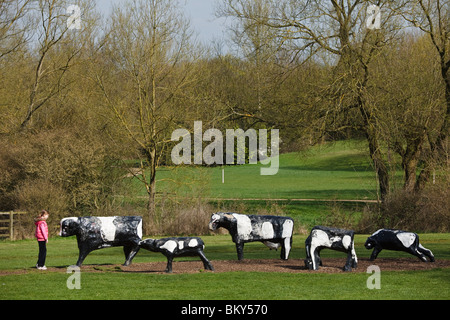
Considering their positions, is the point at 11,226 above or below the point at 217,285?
above

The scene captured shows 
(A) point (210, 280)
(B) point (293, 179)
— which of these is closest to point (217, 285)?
(A) point (210, 280)

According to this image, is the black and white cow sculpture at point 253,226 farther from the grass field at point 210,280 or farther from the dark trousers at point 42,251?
the dark trousers at point 42,251

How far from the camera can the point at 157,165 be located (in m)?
35.4

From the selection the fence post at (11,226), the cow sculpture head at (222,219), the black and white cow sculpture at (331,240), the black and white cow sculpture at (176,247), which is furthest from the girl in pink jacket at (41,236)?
the fence post at (11,226)

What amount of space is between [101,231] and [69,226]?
0.81m

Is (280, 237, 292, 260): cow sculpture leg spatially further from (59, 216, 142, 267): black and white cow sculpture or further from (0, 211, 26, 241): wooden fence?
(0, 211, 26, 241): wooden fence

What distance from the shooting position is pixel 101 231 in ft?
56.1

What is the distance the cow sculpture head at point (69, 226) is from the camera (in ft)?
55.7

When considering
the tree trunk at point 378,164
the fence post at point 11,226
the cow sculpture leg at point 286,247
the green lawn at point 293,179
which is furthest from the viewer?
the green lawn at point 293,179

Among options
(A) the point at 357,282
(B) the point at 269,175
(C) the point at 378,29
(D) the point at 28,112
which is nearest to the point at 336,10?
(C) the point at 378,29

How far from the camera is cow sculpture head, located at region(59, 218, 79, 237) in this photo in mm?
16969

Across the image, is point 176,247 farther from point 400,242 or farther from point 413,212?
point 413,212
